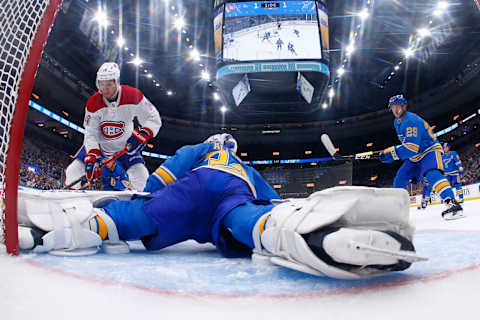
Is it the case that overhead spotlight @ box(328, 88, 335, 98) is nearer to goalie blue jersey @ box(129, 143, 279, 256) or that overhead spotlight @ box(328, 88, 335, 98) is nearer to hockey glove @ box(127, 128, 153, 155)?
hockey glove @ box(127, 128, 153, 155)

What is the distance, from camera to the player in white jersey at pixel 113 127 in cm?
285

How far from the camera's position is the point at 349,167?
802 inches

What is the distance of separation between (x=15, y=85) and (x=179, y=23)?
1156 cm

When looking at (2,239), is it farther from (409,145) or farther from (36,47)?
(409,145)

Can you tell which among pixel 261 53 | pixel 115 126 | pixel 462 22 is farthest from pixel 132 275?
pixel 462 22

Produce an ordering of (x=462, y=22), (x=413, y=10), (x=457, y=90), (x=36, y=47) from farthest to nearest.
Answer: (x=457, y=90), (x=462, y=22), (x=413, y=10), (x=36, y=47)

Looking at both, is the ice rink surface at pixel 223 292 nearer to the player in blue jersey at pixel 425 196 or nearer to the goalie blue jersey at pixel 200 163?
the goalie blue jersey at pixel 200 163

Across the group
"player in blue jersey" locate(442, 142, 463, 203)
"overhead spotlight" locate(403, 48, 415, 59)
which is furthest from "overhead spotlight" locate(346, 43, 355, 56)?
"player in blue jersey" locate(442, 142, 463, 203)

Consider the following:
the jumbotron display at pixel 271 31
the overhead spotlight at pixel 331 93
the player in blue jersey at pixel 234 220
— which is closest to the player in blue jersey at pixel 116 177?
the player in blue jersey at pixel 234 220

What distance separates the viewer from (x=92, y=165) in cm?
286

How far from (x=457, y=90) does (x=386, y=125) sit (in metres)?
3.87

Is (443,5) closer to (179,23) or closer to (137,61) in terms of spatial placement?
(179,23)

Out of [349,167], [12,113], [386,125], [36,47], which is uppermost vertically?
[386,125]

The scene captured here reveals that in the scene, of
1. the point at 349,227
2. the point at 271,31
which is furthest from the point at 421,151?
the point at 271,31
